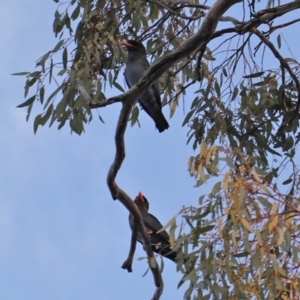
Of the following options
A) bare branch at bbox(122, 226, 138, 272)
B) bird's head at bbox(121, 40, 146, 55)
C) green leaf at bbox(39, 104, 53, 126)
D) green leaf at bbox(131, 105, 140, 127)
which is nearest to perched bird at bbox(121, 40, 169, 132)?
bird's head at bbox(121, 40, 146, 55)

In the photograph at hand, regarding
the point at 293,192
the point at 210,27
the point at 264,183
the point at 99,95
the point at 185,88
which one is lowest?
the point at 264,183

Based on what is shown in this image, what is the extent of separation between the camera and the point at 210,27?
361 cm

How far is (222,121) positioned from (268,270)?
6.09ft

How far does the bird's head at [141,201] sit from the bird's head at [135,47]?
980 mm

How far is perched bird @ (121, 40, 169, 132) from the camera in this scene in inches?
204

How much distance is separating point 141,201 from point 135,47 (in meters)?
1.05

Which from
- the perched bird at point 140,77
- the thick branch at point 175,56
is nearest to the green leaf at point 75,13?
the perched bird at point 140,77

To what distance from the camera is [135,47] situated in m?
5.28

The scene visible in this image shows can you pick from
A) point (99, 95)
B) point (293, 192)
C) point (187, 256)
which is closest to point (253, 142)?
point (293, 192)

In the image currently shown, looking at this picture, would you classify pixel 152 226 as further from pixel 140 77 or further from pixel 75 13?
pixel 75 13

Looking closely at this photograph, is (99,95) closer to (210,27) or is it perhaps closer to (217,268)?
(210,27)

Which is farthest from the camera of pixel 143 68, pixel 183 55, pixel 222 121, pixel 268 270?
pixel 143 68

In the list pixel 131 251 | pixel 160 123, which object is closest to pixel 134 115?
pixel 160 123

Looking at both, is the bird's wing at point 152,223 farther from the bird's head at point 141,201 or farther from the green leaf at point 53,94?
the green leaf at point 53,94
